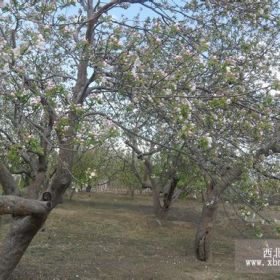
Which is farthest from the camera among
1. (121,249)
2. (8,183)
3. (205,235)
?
(121,249)

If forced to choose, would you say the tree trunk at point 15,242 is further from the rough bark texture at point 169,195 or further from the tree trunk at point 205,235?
the rough bark texture at point 169,195

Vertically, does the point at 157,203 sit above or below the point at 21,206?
below

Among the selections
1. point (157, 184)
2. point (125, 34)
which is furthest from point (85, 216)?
point (125, 34)

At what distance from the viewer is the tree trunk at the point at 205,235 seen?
11758mm

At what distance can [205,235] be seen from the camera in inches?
467

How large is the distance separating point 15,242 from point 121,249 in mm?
5442

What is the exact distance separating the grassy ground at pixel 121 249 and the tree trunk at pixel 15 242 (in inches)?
58.4

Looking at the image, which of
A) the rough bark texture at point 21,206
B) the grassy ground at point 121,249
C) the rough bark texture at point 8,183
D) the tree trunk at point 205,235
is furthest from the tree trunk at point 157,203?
the rough bark texture at point 21,206

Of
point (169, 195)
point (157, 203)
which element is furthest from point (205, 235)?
point (157, 203)

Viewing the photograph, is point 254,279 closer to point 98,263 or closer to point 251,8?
point 98,263

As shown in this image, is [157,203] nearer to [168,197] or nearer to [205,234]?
[168,197]

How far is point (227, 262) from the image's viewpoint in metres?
11.6

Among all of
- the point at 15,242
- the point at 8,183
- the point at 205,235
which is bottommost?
the point at 205,235

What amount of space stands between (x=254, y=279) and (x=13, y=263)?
5.49 m
